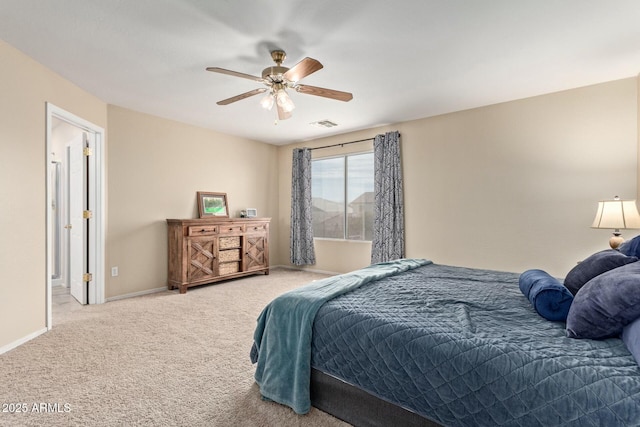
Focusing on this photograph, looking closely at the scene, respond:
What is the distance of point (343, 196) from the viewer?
5.68 meters

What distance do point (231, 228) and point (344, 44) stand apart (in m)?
3.38

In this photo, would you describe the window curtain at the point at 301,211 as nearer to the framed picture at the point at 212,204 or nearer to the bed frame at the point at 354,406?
the framed picture at the point at 212,204

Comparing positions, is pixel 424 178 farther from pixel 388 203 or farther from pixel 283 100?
pixel 283 100

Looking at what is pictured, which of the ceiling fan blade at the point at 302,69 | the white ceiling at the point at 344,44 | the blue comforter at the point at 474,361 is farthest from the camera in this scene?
the ceiling fan blade at the point at 302,69

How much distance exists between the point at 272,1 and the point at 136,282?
159 inches

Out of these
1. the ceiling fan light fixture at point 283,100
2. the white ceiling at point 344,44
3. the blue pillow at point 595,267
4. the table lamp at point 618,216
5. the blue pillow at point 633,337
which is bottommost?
the blue pillow at point 633,337

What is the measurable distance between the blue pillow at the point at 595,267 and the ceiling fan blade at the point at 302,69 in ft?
7.08

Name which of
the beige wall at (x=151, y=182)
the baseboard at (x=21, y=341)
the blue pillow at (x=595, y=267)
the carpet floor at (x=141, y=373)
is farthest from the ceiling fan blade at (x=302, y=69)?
the baseboard at (x=21, y=341)

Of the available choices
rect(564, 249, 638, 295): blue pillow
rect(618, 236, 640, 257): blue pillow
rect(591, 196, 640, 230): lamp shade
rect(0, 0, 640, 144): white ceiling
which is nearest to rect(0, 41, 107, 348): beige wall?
rect(0, 0, 640, 144): white ceiling

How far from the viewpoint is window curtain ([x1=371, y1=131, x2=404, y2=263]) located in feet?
15.8

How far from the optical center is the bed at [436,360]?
3.51 ft

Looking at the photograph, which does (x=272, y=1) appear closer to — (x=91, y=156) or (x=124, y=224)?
(x=91, y=156)

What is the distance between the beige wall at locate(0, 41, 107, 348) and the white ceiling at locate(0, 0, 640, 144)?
0.76 feet

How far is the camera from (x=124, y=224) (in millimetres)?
4242
